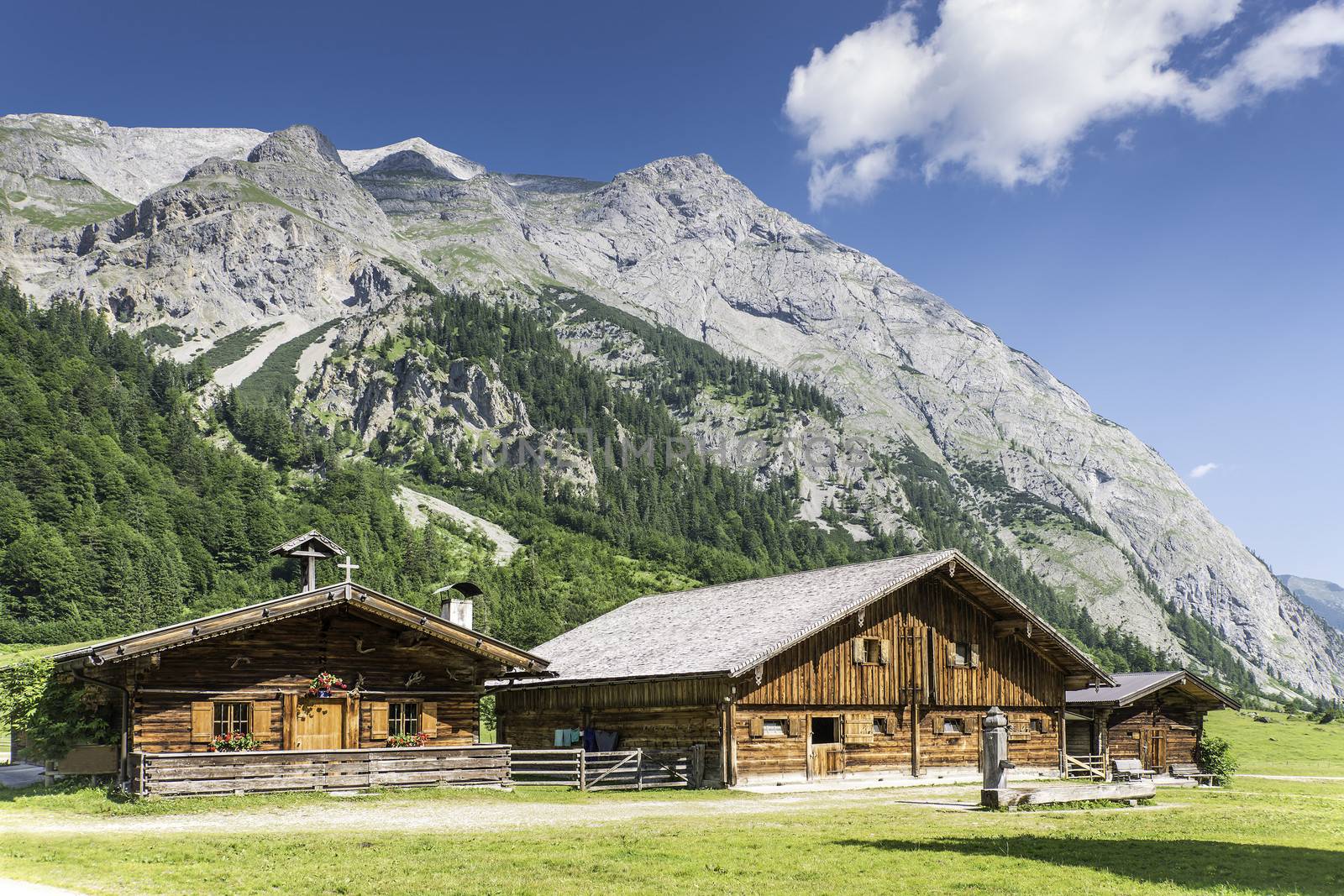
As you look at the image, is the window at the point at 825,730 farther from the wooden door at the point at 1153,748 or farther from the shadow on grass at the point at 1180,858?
the shadow on grass at the point at 1180,858

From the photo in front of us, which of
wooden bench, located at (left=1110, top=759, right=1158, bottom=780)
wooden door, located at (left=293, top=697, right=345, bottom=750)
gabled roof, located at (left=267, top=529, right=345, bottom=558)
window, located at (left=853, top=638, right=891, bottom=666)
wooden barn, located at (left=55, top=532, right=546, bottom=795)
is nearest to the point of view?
wooden barn, located at (left=55, top=532, right=546, bottom=795)

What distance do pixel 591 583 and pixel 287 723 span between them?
502 feet

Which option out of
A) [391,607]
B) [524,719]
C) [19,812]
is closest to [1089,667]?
[524,719]

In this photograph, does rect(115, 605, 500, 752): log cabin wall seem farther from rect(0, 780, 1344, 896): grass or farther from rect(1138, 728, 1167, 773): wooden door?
rect(1138, 728, 1167, 773): wooden door

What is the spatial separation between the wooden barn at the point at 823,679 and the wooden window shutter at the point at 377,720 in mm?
7636

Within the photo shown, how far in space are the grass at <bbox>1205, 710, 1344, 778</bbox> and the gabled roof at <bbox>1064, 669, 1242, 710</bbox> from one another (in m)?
10.2

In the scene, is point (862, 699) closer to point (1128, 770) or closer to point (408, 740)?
point (1128, 770)

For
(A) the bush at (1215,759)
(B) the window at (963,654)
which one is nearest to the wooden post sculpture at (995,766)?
(B) the window at (963,654)

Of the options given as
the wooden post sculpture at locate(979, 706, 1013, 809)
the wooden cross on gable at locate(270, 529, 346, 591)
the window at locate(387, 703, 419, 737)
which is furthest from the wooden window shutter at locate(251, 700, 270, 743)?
the wooden post sculpture at locate(979, 706, 1013, 809)

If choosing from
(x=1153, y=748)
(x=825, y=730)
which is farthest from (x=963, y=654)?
(x=1153, y=748)

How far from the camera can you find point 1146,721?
51.2 m

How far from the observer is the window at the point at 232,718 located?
1276 inches

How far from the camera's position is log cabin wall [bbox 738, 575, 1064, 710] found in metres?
39.8

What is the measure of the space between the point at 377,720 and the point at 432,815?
32.8ft
